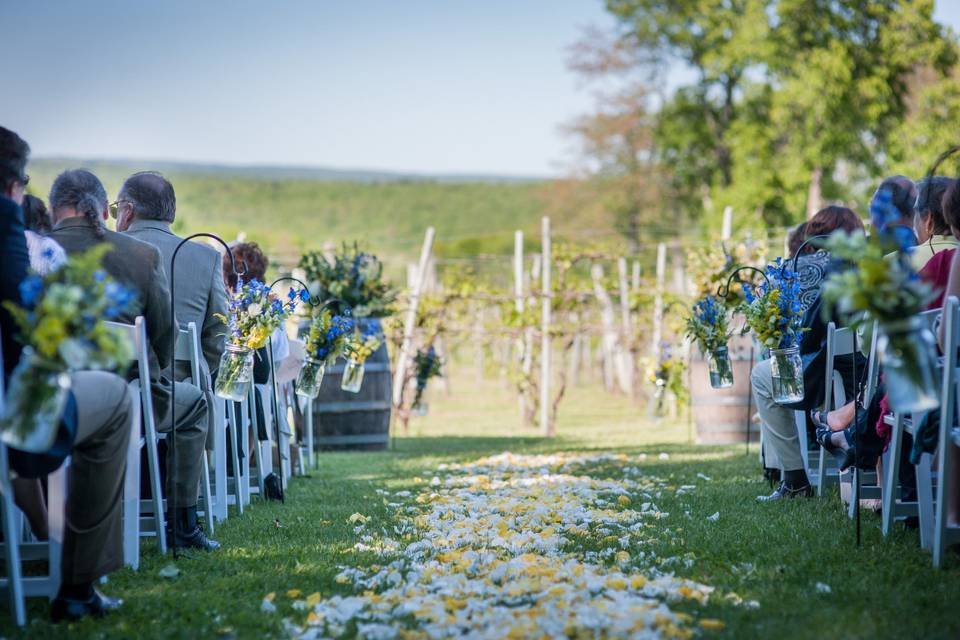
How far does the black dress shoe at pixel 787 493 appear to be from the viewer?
214 inches

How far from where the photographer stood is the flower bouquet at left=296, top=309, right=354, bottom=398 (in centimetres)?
631

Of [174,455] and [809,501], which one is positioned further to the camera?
[809,501]

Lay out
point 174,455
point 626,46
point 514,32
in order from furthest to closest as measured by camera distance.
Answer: point 514,32, point 626,46, point 174,455

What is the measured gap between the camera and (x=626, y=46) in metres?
28.0

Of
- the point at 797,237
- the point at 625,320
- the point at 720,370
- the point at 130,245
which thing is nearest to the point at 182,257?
the point at 130,245

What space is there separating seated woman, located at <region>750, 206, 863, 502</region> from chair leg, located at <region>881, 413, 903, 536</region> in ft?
3.81

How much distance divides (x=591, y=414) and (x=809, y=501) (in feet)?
36.2

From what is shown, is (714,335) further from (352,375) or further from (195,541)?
(195,541)

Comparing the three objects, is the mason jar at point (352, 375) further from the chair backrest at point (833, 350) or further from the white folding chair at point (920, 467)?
the white folding chair at point (920, 467)

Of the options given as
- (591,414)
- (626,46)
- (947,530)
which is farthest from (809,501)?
(626,46)

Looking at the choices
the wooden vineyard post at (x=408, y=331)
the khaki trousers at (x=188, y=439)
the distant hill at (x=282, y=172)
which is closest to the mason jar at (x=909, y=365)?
the khaki trousers at (x=188, y=439)

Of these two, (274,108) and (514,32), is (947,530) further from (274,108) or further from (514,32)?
(274,108)

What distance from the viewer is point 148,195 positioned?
A: 484 cm

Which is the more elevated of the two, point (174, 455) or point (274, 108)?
point (274, 108)
